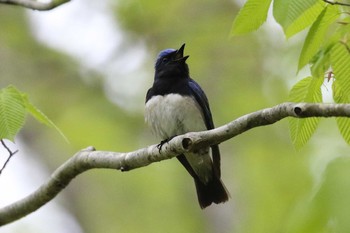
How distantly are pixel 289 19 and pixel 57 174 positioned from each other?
226 cm

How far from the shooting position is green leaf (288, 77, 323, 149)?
326 centimetres

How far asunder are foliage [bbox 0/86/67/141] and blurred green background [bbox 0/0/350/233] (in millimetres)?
6729

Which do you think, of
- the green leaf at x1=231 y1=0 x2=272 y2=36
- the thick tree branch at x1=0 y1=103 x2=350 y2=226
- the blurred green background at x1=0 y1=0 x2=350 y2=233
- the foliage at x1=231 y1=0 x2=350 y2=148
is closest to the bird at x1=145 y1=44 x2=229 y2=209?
the thick tree branch at x1=0 y1=103 x2=350 y2=226

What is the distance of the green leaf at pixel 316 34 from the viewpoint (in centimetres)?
295

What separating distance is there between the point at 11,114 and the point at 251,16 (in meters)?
1.40

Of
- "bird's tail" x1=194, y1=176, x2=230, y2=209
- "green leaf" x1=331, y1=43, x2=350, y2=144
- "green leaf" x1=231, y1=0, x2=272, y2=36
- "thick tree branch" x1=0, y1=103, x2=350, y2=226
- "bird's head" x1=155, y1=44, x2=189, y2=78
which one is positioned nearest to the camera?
"green leaf" x1=331, y1=43, x2=350, y2=144

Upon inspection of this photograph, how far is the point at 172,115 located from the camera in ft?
19.5

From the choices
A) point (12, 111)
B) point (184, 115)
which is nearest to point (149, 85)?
point (184, 115)

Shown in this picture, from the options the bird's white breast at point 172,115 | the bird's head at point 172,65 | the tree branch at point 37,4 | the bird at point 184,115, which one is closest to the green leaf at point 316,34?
the tree branch at point 37,4

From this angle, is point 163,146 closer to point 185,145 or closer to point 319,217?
point 185,145

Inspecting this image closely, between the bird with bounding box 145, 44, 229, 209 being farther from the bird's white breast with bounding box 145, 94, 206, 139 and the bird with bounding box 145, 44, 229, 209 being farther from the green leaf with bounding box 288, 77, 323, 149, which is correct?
the green leaf with bounding box 288, 77, 323, 149

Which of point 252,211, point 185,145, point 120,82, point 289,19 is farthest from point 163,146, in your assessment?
point 120,82

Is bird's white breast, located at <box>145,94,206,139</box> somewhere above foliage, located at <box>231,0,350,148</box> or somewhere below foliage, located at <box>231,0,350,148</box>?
above

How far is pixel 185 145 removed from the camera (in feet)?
→ 13.1
